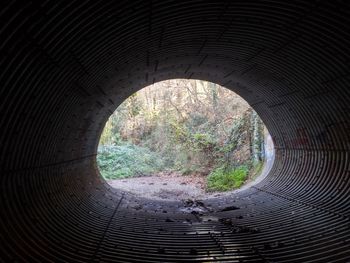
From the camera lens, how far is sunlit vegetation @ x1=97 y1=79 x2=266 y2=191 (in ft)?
53.9

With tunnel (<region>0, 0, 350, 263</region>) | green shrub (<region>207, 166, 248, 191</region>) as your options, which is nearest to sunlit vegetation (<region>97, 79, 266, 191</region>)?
green shrub (<region>207, 166, 248, 191</region>)

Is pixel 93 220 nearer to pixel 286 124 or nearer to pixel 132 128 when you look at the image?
pixel 286 124

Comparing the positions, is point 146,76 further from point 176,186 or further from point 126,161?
point 126,161

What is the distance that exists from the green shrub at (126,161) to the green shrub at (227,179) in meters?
5.11

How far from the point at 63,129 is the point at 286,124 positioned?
20.1 feet

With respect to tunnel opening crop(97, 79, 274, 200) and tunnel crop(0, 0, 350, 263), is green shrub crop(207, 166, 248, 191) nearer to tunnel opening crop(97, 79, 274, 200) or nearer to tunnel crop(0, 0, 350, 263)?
tunnel opening crop(97, 79, 274, 200)

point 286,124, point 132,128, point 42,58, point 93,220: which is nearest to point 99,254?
point 93,220

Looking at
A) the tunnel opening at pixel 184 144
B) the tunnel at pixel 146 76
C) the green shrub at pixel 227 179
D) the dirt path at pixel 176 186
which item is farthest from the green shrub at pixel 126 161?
the tunnel at pixel 146 76

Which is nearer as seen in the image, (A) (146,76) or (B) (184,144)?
(A) (146,76)

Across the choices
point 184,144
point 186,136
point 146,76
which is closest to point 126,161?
point 184,144

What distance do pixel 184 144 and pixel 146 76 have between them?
34.5ft

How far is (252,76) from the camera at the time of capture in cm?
1012

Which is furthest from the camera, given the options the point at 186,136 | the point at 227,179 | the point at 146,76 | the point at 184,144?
the point at 186,136

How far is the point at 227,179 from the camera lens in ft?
51.9
